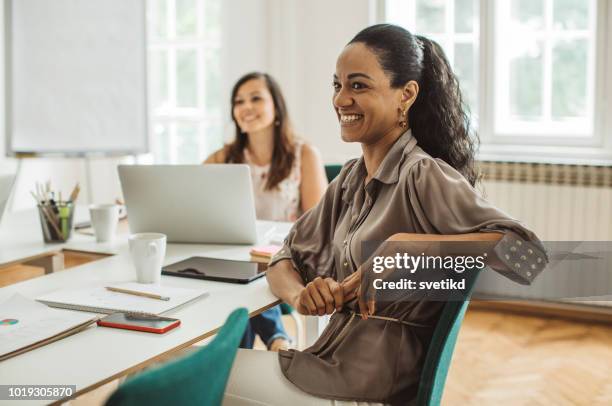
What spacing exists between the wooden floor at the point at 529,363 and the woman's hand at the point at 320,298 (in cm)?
136

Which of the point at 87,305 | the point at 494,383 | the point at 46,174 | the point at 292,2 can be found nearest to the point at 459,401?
the point at 494,383

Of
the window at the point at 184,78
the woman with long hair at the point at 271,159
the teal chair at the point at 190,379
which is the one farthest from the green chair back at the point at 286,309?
the window at the point at 184,78

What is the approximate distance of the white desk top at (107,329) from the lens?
117 centimetres

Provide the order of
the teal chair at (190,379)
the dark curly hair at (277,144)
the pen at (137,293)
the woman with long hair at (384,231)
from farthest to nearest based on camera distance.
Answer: the dark curly hair at (277,144), the pen at (137,293), the woman with long hair at (384,231), the teal chair at (190,379)

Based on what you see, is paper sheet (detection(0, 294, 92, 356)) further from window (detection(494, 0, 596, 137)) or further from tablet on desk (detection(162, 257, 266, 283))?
window (detection(494, 0, 596, 137))

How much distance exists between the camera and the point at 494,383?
289cm

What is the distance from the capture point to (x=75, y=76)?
4.13 m

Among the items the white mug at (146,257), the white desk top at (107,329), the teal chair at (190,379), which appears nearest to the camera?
the teal chair at (190,379)

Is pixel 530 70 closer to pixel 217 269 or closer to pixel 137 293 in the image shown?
pixel 217 269

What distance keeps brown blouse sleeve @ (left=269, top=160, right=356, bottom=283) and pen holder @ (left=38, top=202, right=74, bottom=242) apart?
2.58 ft

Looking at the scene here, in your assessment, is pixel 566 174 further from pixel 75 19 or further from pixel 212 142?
pixel 75 19

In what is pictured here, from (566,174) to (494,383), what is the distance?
1.17 meters

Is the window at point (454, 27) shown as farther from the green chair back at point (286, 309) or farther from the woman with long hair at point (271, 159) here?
the green chair back at point (286, 309)

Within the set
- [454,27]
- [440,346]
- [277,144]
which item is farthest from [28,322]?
[454,27]
